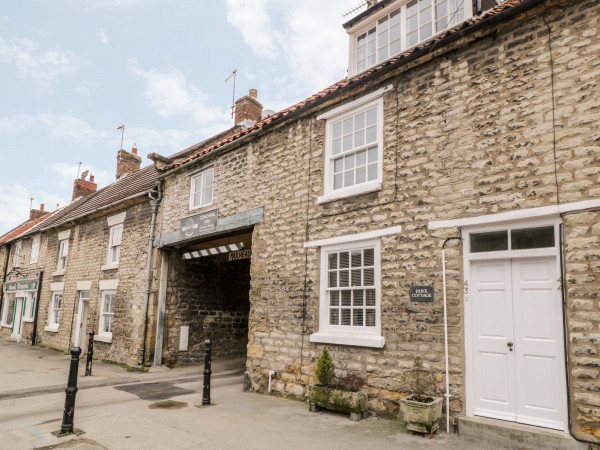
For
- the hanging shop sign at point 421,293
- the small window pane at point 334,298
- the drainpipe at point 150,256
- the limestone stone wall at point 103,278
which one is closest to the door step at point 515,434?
the hanging shop sign at point 421,293

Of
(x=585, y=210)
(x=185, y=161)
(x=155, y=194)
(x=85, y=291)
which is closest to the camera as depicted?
(x=585, y=210)

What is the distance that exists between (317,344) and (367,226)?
2348mm

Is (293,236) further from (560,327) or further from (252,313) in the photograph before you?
(560,327)

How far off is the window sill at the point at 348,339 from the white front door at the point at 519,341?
4.92 ft

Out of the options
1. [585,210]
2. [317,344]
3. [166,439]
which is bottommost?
[166,439]

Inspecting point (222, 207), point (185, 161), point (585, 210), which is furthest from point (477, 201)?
point (185, 161)

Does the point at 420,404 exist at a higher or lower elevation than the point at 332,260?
lower

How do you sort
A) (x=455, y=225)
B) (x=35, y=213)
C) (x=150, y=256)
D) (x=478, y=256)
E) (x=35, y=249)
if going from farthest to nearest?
(x=35, y=213) → (x=35, y=249) → (x=150, y=256) → (x=455, y=225) → (x=478, y=256)

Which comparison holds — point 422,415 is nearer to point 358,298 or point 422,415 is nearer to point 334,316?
point 358,298

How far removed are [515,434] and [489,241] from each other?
2.42m

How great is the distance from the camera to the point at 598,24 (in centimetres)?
509

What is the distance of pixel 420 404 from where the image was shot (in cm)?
540

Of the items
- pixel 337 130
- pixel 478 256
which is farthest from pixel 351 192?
pixel 478 256

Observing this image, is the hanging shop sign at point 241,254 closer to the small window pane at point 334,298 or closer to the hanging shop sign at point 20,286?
the small window pane at point 334,298
